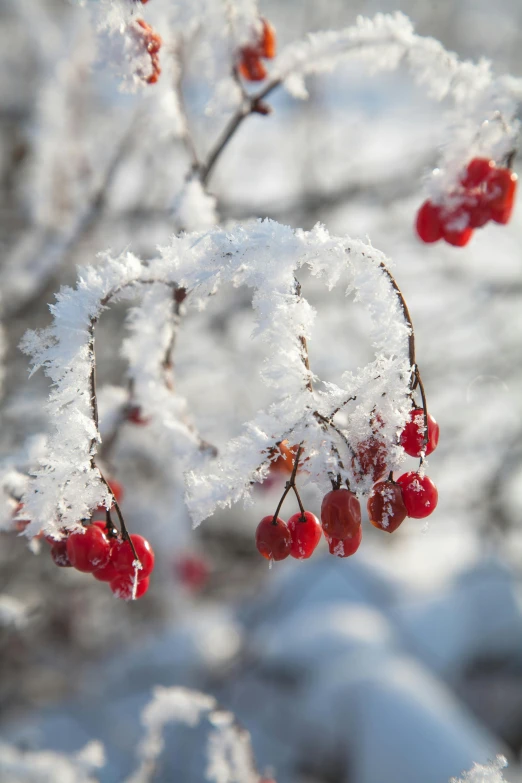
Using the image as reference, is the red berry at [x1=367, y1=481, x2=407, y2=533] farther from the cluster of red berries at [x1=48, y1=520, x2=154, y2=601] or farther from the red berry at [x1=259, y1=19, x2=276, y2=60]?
the red berry at [x1=259, y1=19, x2=276, y2=60]

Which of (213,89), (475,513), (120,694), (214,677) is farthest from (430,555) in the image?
(213,89)

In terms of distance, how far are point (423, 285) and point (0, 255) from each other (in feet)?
9.83

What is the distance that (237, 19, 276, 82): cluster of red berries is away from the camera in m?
1.39

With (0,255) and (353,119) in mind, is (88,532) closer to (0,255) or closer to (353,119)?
(0,255)

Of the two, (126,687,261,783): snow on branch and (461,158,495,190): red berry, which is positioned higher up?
(461,158,495,190): red berry

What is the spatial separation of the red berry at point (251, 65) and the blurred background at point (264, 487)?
0.77 m

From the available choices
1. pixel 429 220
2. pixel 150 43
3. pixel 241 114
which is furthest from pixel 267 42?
pixel 429 220

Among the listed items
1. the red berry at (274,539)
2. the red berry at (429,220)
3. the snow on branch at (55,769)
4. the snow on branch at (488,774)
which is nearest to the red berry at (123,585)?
the red berry at (274,539)

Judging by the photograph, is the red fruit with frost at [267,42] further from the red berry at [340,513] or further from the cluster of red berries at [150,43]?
the red berry at [340,513]

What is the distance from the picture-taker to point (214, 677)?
4062 mm

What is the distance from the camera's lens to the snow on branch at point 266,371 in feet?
2.81

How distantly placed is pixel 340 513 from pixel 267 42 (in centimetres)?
121

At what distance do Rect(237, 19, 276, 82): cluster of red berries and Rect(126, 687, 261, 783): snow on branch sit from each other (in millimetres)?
1773

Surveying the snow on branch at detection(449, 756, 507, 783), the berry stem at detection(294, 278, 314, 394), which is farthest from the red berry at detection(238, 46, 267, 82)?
the snow on branch at detection(449, 756, 507, 783)
